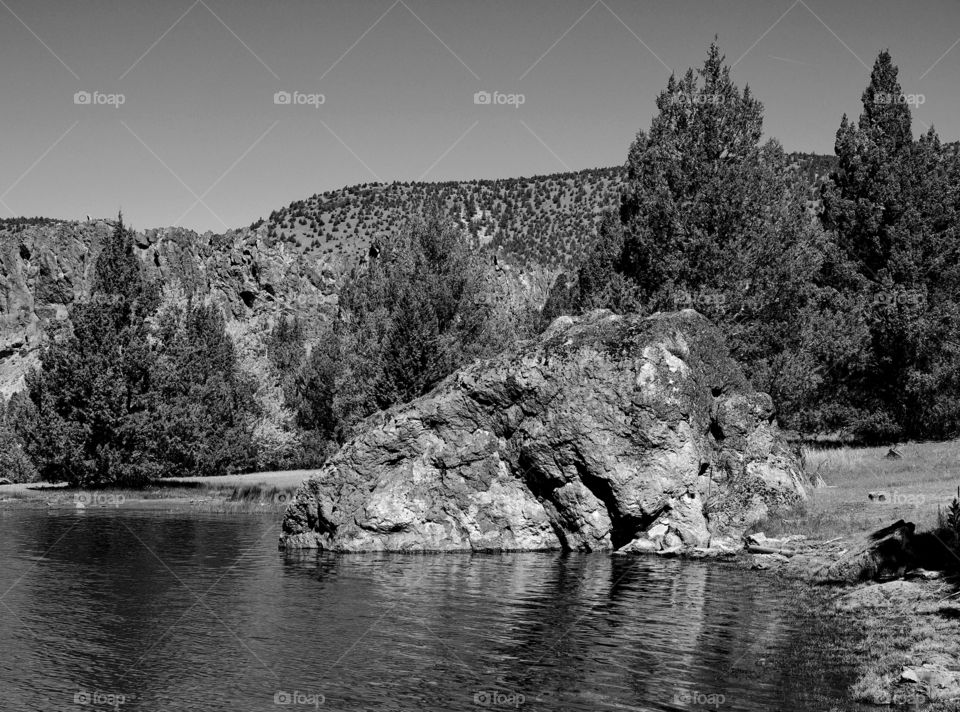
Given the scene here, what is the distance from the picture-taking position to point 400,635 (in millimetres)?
18281

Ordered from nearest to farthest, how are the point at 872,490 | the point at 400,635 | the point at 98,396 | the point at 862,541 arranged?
the point at 400,635
the point at 862,541
the point at 872,490
the point at 98,396

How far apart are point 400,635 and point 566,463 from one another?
13783 mm

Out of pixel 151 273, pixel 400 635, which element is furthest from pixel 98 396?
pixel 151 273

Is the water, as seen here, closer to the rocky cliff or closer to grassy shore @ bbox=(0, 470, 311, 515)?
grassy shore @ bbox=(0, 470, 311, 515)

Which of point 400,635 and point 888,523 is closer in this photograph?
point 400,635

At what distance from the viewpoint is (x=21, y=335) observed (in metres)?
108

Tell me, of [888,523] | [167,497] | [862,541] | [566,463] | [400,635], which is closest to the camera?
[400,635]

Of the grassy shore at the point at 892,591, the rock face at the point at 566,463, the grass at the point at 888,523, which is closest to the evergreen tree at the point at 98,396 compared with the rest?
the rock face at the point at 566,463

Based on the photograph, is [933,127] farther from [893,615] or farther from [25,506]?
[25,506]

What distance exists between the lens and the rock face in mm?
30594

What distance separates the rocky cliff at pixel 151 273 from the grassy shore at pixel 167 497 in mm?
52173

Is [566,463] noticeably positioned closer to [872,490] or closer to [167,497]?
[872,490]

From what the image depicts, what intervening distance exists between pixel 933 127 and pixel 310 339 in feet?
217

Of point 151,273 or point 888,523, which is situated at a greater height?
point 151,273
